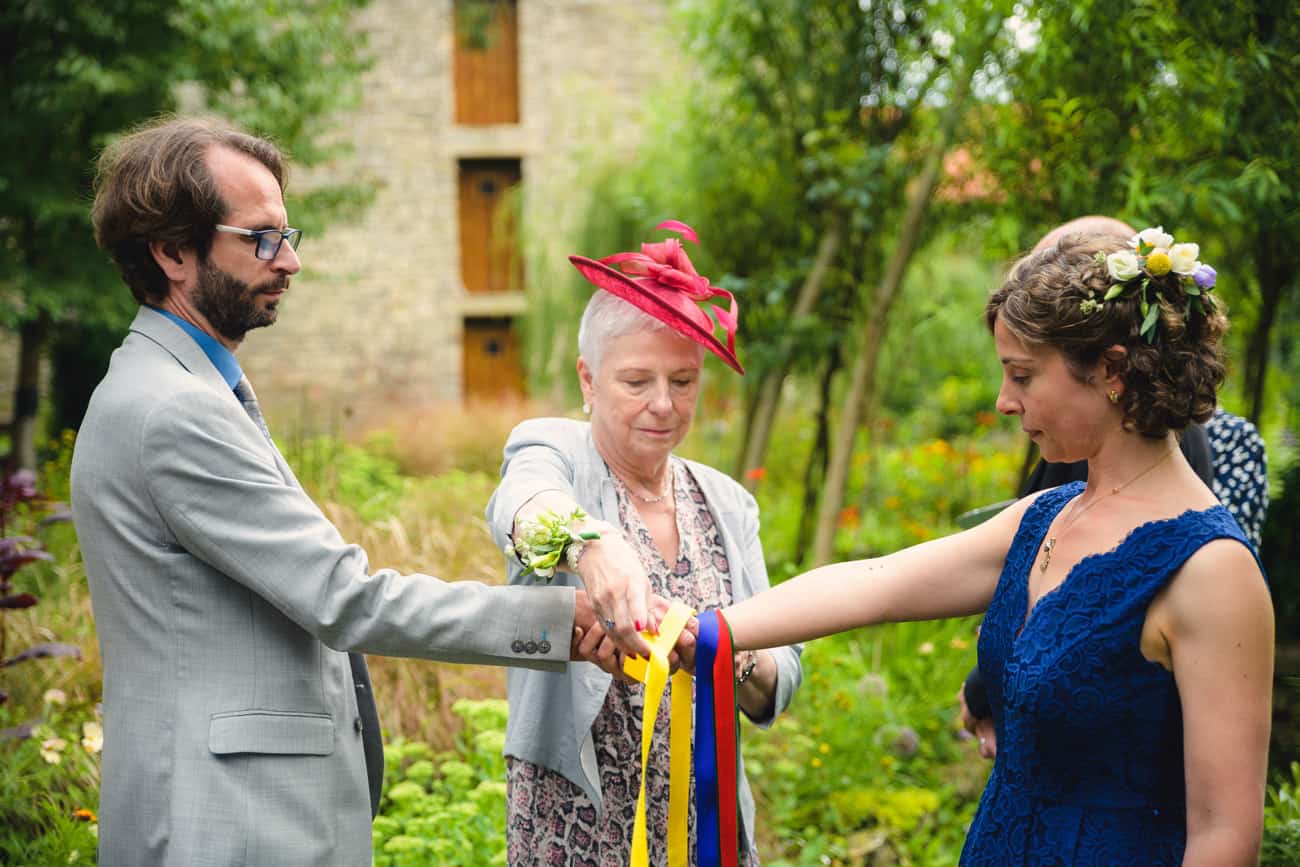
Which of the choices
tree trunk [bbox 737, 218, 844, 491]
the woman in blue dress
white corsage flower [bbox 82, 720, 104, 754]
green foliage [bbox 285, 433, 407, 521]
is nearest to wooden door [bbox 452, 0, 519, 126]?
green foliage [bbox 285, 433, 407, 521]

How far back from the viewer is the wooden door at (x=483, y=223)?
16.3m

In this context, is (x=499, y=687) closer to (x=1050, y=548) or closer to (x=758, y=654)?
(x=758, y=654)

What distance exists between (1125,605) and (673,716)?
87 centimetres

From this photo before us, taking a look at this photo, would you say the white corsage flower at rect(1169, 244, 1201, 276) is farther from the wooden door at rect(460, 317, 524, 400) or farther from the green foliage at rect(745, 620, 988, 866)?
the wooden door at rect(460, 317, 524, 400)

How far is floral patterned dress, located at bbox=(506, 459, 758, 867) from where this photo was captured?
233 cm

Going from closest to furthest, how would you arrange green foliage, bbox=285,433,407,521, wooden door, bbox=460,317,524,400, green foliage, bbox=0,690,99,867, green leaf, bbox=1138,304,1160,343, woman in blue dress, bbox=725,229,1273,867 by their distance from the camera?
1. woman in blue dress, bbox=725,229,1273,867
2. green leaf, bbox=1138,304,1160,343
3. green foliage, bbox=0,690,99,867
4. green foliage, bbox=285,433,407,521
5. wooden door, bbox=460,317,524,400

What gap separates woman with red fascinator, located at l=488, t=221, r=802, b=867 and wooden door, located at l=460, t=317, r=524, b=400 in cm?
1420

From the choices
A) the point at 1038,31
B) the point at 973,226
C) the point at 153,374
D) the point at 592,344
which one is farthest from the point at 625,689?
the point at 973,226

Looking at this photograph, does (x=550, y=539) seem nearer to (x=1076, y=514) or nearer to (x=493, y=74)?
(x=1076, y=514)

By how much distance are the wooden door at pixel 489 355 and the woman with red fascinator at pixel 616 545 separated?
14203 mm

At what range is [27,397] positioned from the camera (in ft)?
29.1

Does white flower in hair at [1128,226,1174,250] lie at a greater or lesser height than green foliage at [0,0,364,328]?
lesser

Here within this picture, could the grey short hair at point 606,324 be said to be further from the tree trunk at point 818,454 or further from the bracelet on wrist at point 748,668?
the tree trunk at point 818,454

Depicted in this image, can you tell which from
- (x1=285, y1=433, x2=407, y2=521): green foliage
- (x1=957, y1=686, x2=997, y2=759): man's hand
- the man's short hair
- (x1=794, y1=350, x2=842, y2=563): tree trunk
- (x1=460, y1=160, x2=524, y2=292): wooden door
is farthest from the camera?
(x1=460, y1=160, x2=524, y2=292): wooden door
